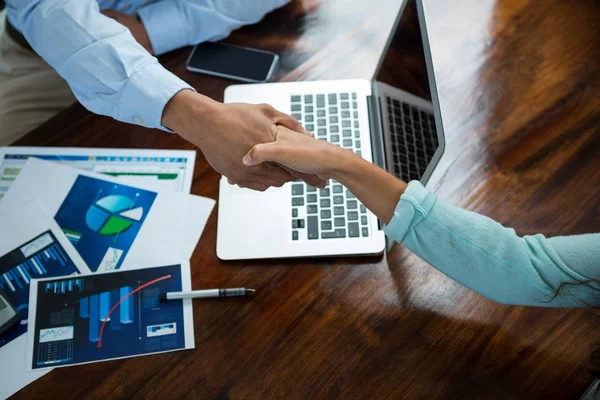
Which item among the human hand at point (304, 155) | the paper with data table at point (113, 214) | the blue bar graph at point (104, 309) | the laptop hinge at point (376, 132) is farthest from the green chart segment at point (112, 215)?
the laptop hinge at point (376, 132)

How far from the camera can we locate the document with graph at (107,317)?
909 millimetres

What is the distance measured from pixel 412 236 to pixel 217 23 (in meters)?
0.64

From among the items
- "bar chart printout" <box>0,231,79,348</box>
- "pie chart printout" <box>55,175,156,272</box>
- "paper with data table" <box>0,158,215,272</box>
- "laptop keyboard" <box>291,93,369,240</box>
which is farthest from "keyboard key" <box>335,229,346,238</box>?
"bar chart printout" <box>0,231,79,348</box>

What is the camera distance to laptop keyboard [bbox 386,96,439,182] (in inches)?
35.8

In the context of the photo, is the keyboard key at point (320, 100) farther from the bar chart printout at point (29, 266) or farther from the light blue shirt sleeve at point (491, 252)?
the bar chart printout at point (29, 266)

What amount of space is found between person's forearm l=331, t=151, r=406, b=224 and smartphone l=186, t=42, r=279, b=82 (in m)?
0.35

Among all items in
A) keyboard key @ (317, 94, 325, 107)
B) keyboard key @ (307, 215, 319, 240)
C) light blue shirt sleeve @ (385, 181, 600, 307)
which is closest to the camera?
light blue shirt sleeve @ (385, 181, 600, 307)

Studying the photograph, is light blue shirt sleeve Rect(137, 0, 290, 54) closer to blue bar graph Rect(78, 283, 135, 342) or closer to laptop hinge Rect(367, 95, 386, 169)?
laptop hinge Rect(367, 95, 386, 169)

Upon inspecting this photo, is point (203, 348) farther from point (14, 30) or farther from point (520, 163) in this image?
point (14, 30)

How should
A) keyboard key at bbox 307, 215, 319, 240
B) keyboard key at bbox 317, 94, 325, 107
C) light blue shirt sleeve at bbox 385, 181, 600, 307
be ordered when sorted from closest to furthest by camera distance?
light blue shirt sleeve at bbox 385, 181, 600, 307, keyboard key at bbox 307, 215, 319, 240, keyboard key at bbox 317, 94, 325, 107

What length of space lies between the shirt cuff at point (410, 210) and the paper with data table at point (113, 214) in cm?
36

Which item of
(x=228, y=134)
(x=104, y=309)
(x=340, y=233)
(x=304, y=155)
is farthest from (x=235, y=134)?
(x=104, y=309)

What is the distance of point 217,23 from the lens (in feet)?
3.89

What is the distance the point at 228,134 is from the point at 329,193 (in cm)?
22
